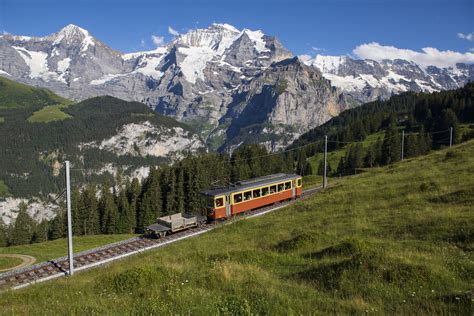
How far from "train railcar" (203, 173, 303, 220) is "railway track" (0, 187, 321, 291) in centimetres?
213

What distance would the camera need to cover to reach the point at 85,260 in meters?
31.4

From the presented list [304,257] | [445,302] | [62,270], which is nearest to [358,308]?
[445,302]

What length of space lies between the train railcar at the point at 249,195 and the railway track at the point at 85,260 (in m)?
2.13

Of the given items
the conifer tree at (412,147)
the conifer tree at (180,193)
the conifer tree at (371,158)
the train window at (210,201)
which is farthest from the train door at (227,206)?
the conifer tree at (412,147)

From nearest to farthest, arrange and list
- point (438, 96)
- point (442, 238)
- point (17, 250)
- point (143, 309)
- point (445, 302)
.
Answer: point (445, 302) → point (143, 309) → point (442, 238) → point (17, 250) → point (438, 96)

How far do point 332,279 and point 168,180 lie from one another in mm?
72357

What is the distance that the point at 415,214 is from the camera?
2117cm

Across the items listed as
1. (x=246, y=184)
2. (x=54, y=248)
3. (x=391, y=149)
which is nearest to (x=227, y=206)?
(x=246, y=184)

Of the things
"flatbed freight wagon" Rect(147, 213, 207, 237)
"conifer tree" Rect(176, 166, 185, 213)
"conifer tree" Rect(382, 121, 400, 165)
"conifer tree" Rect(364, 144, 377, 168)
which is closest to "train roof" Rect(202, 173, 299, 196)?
"flatbed freight wagon" Rect(147, 213, 207, 237)

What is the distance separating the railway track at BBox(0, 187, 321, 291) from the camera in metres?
27.1

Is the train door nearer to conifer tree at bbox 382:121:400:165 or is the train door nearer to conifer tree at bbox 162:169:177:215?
conifer tree at bbox 162:169:177:215

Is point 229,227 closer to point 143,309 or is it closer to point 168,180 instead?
point 143,309

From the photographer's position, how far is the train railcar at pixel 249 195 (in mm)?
41906

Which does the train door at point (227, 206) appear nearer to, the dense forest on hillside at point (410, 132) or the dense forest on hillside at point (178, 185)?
the dense forest on hillside at point (178, 185)
